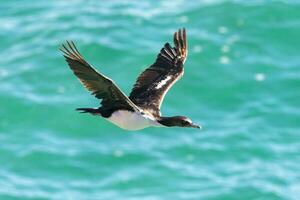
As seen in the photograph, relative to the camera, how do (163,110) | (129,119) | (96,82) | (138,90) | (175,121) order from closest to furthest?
(96,82)
(129,119)
(175,121)
(138,90)
(163,110)

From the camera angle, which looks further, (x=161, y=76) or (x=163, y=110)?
(x=163, y=110)

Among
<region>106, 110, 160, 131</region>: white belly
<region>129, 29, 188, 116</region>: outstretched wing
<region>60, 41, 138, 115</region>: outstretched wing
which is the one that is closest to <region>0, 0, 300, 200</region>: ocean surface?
<region>129, 29, 188, 116</region>: outstretched wing

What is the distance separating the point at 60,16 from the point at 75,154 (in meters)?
5.61

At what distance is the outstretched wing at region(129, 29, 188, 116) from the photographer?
1381cm

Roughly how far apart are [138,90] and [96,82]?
2.11 metres

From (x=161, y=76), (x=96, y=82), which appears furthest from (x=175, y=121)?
(x=161, y=76)

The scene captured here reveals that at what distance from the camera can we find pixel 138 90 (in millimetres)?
14188

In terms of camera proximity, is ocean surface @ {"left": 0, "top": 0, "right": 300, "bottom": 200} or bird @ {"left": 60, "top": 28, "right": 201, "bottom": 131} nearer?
bird @ {"left": 60, "top": 28, "right": 201, "bottom": 131}

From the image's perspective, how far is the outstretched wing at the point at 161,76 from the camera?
45.3 ft

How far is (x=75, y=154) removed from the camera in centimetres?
2322

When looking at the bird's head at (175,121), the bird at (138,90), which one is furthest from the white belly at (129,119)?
the bird's head at (175,121)

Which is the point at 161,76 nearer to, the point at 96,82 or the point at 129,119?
the point at 129,119

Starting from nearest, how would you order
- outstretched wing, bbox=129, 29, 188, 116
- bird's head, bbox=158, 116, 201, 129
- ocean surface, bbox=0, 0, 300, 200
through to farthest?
bird's head, bbox=158, 116, 201, 129, outstretched wing, bbox=129, 29, 188, 116, ocean surface, bbox=0, 0, 300, 200

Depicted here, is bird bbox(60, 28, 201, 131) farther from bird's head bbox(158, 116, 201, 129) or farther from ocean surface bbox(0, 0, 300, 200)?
ocean surface bbox(0, 0, 300, 200)
